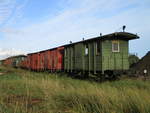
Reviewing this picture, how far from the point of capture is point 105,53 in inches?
524

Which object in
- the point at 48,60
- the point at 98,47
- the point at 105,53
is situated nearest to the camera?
the point at 105,53

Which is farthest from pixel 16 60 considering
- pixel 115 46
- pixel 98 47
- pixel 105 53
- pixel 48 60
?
pixel 105 53

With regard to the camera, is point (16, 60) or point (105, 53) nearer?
point (105, 53)

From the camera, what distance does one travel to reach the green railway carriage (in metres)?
13.3

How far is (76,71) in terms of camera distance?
1647 cm

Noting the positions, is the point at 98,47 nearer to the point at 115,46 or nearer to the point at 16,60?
the point at 115,46

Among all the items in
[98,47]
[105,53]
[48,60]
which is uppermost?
[98,47]

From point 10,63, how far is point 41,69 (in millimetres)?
19540

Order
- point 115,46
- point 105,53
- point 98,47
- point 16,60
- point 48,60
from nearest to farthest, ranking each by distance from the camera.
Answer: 1. point 105,53
2. point 98,47
3. point 115,46
4. point 48,60
5. point 16,60

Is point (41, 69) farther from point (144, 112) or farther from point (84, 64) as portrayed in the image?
point (144, 112)

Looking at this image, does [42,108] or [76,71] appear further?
[76,71]

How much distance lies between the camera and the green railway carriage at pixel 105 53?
1326 centimetres

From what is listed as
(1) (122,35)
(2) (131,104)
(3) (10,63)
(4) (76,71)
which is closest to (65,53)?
(4) (76,71)

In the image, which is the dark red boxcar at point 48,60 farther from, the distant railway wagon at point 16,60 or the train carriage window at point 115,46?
the distant railway wagon at point 16,60
